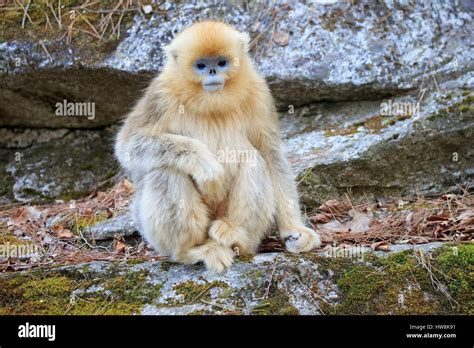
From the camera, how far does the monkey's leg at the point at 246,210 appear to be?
21.4ft

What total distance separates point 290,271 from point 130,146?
178 cm

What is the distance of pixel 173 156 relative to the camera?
640 cm

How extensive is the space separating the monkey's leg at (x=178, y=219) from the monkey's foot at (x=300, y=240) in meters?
0.57

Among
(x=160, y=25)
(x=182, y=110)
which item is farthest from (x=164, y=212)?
(x=160, y=25)

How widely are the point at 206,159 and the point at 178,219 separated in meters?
0.55

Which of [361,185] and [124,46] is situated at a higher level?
[124,46]

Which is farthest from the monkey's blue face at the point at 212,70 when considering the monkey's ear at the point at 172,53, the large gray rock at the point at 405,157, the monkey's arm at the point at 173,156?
the large gray rock at the point at 405,157

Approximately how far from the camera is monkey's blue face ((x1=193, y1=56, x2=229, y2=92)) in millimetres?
6379

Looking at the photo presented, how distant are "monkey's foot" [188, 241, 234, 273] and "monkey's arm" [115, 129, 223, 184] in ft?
1.82

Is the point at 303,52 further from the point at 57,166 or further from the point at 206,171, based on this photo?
the point at 57,166

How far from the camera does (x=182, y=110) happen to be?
21.7 feet

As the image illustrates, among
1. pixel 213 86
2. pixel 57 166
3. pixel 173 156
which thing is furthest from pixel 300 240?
pixel 57 166

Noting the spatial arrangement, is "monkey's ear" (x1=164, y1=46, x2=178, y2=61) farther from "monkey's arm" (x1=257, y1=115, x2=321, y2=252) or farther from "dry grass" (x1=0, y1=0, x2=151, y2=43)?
"dry grass" (x1=0, y1=0, x2=151, y2=43)
